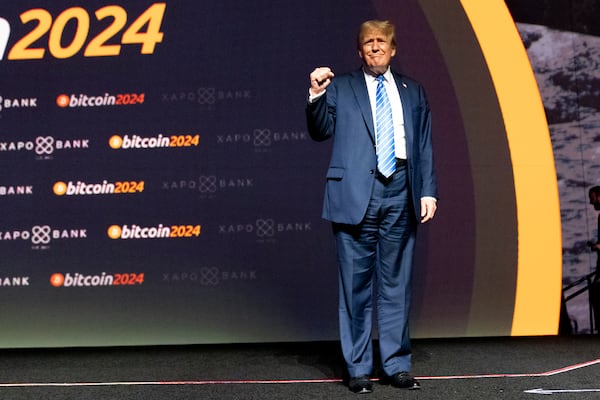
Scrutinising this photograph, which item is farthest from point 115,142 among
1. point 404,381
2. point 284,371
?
point 404,381

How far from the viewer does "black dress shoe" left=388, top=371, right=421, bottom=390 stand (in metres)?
2.26

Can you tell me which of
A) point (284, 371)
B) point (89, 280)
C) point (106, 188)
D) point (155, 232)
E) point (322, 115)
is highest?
point (322, 115)

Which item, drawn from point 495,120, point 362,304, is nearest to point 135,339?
point 362,304

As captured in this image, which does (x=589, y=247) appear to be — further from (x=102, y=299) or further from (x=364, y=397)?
(x=102, y=299)

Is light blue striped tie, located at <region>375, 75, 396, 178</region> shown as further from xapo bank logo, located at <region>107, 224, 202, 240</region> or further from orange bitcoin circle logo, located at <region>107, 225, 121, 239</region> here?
orange bitcoin circle logo, located at <region>107, 225, 121, 239</region>

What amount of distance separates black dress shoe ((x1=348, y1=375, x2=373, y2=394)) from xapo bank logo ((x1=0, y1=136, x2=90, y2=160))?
6.12ft

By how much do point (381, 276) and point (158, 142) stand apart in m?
1.49

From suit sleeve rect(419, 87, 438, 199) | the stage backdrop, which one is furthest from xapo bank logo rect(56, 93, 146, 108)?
suit sleeve rect(419, 87, 438, 199)

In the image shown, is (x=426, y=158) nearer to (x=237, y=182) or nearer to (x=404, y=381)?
(x=404, y=381)

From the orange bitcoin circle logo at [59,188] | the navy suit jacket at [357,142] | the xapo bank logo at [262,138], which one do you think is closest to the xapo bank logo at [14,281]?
the orange bitcoin circle logo at [59,188]

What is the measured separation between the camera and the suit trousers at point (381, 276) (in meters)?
2.28

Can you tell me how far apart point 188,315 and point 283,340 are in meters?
0.48

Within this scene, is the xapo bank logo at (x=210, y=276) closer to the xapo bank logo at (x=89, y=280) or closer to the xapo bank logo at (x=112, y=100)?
the xapo bank logo at (x=89, y=280)

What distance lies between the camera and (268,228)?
3.28 metres
